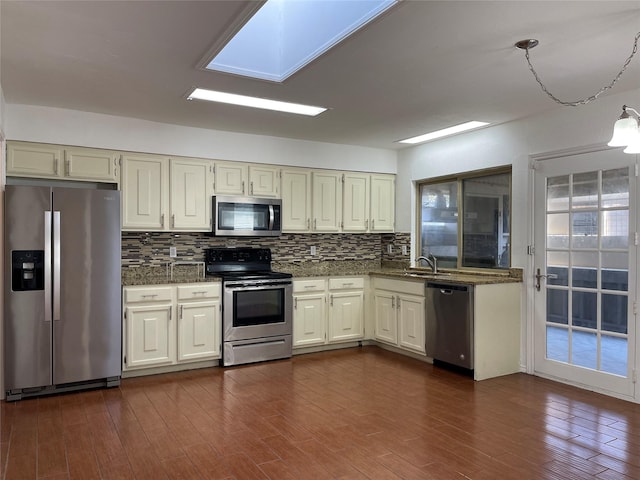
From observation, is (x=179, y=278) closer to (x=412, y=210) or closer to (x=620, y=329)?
(x=412, y=210)

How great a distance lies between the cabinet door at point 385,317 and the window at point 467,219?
810mm

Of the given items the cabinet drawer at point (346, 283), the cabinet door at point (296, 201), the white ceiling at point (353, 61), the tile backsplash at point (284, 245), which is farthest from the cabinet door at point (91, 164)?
the cabinet drawer at point (346, 283)

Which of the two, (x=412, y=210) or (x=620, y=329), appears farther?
(x=412, y=210)

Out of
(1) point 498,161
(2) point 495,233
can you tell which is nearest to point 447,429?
(2) point 495,233

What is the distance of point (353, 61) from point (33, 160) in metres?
2.94

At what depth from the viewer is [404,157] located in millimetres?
5992

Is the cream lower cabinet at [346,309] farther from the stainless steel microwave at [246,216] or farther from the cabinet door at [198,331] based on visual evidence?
the cabinet door at [198,331]

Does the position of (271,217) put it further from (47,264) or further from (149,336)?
(47,264)

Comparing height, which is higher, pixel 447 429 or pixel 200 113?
pixel 200 113

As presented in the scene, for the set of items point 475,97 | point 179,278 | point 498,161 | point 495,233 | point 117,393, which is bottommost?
point 117,393

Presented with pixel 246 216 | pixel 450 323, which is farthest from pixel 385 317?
pixel 246 216

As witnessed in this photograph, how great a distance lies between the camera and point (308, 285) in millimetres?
5238

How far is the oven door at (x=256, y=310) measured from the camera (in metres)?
4.72

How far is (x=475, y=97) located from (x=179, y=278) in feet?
10.4
